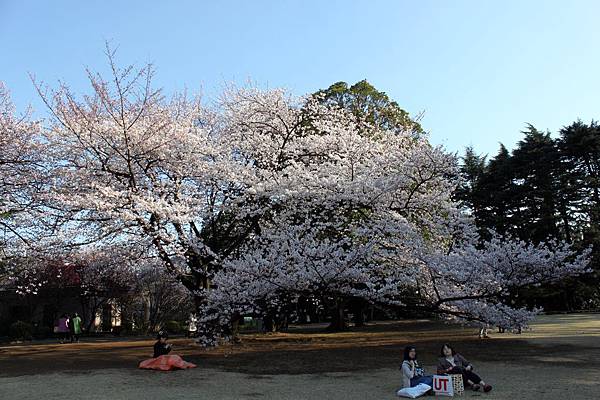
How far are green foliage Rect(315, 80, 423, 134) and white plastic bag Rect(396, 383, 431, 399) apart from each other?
13359mm

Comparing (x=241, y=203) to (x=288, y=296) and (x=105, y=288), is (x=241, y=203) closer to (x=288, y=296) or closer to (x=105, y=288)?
(x=288, y=296)

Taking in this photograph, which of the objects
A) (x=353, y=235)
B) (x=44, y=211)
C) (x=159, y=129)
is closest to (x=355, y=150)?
(x=353, y=235)

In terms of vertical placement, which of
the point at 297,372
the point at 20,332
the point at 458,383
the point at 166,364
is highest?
the point at 20,332

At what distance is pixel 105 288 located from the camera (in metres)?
23.3

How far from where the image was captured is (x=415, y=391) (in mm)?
6465

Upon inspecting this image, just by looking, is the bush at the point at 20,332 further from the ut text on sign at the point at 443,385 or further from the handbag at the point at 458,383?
the handbag at the point at 458,383

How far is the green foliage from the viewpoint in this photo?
19188 millimetres

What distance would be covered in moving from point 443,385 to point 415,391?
416 mm

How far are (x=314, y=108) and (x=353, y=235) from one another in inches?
193

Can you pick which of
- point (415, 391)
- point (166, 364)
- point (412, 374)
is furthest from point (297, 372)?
point (415, 391)

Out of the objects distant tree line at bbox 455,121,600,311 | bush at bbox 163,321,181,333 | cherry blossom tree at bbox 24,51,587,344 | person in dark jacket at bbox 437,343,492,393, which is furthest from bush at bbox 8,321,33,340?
distant tree line at bbox 455,121,600,311

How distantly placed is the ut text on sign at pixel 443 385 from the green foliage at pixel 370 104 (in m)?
13.3

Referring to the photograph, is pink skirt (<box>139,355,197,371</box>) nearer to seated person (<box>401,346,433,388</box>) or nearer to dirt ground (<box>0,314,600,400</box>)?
dirt ground (<box>0,314,600,400</box>)

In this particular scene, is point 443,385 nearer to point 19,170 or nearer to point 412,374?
point 412,374
